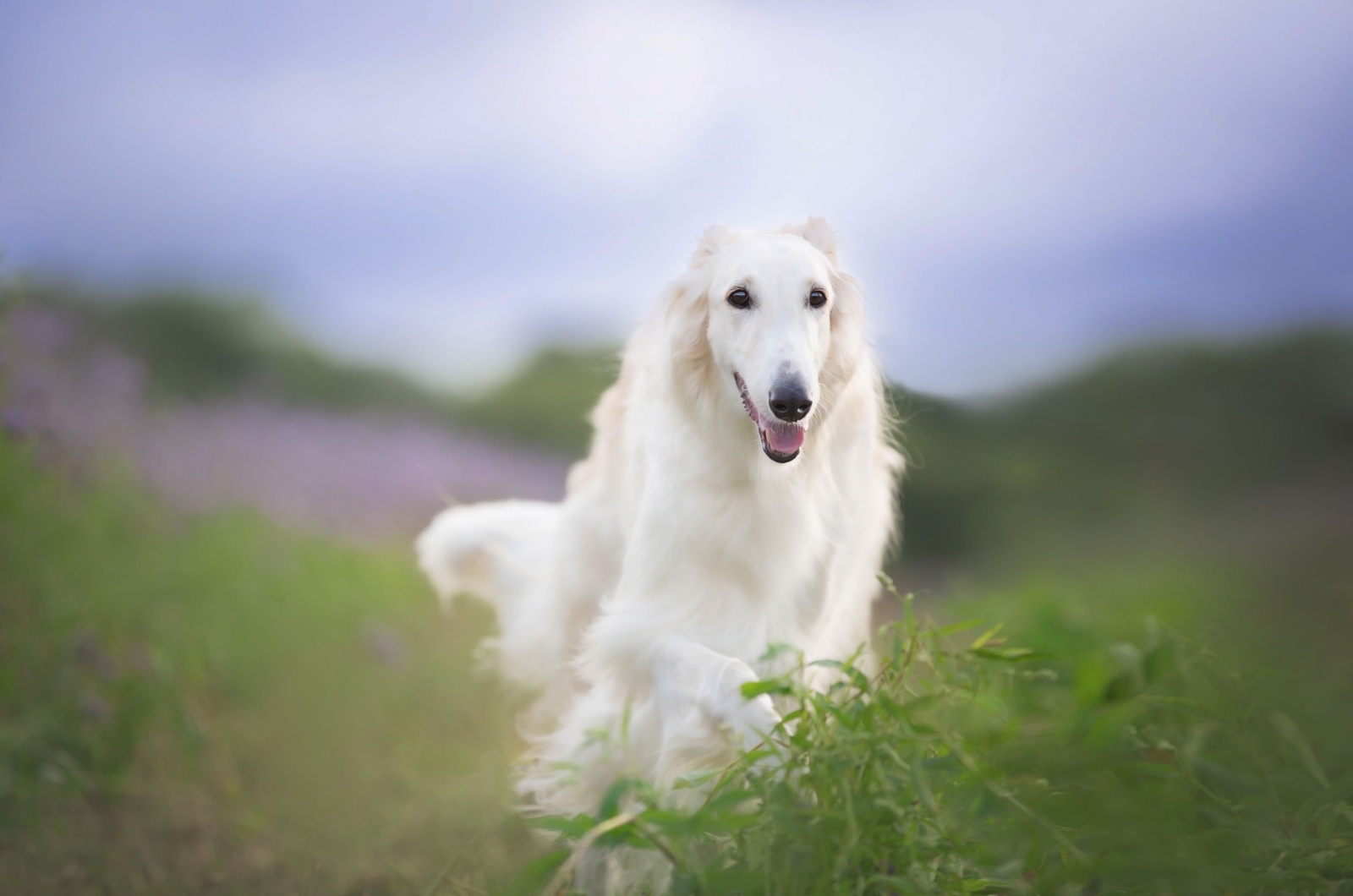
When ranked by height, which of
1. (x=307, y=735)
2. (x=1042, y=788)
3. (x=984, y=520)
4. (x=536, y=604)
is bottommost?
(x=307, y=735)

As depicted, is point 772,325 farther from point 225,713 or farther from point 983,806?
point 225,713

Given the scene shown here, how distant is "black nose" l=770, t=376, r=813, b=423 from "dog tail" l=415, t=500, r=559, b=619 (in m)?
1.37

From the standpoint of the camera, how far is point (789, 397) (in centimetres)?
191

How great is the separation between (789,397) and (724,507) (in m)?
0.47

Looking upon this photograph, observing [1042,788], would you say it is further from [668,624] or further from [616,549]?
[616,549]

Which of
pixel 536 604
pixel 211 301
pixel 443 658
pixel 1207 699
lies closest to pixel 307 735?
pixel 443 658

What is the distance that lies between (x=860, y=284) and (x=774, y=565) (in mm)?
716

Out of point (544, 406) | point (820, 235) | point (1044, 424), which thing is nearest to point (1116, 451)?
point (1044, 424)

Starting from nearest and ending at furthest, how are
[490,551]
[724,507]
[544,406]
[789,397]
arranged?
1. [789,397]
2. [724,507]
3. [490,551]
4. [544,406]

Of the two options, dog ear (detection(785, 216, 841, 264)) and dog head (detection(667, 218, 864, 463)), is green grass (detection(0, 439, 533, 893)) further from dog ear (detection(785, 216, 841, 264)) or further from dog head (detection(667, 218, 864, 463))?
dog ear (detection(785, 216, 841, 264))

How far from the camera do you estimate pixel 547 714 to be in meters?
3.22

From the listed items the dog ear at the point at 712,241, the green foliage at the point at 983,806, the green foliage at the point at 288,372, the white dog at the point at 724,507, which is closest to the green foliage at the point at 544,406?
the green foliage at the point at 288,372

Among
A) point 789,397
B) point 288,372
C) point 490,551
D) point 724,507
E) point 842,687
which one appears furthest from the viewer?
point 288,372

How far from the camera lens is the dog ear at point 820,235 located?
2.32m
